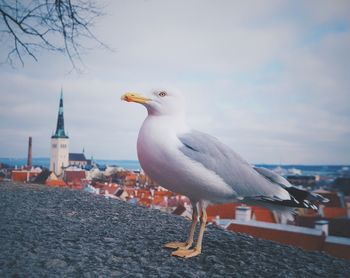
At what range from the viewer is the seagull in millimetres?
1545

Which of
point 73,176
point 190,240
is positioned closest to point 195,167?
point 190,240

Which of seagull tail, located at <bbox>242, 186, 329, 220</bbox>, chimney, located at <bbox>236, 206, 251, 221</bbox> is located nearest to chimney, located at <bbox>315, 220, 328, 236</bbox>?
chimney, located at <bbox>236, 206, 251, 221</bbox>

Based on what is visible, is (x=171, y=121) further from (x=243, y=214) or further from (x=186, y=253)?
(x=243, y=214)

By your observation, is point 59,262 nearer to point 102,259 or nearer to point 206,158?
point 102,259

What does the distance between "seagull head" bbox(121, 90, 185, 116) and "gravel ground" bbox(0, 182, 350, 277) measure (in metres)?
0.73

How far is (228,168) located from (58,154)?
4.41 metres

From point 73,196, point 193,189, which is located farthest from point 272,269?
point 73,196

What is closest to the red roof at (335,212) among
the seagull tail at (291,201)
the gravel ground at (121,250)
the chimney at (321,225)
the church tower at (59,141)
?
the chimney at (321,225)

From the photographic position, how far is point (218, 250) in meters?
1.87

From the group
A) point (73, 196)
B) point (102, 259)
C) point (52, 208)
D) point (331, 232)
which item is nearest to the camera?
point (102, 259)

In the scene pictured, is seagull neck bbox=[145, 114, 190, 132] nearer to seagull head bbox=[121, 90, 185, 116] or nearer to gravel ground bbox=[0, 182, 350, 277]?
seagull head bbox=[121, 90, 185, 116]

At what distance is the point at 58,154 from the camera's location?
5.47 m

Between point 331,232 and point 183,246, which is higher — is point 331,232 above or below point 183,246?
below

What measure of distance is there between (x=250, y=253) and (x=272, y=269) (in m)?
0.24
